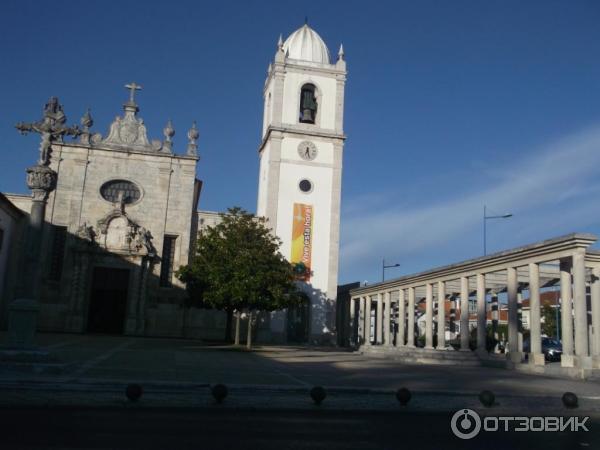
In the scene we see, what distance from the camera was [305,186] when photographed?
151ft

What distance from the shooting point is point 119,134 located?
1730 inches

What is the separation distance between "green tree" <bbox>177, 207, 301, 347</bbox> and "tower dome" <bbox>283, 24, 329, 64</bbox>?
19.5m

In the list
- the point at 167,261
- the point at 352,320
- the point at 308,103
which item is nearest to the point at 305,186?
the point at 308,103

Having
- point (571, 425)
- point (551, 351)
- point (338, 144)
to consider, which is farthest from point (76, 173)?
point (571, 425)

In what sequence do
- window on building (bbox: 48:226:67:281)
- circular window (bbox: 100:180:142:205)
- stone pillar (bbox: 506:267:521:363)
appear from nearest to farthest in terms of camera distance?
stone pillar (bbox: 506:267:521:363) < window on building (bbox: 48:226:67:281) < circular window (bbox: 100:180:142:205)

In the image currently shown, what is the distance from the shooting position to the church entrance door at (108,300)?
4044 centimetres

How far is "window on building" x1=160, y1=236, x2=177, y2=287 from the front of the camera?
41.8m

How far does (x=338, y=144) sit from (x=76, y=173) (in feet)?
63.2

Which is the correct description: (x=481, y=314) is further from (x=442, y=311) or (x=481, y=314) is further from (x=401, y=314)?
(x=401, y=314)

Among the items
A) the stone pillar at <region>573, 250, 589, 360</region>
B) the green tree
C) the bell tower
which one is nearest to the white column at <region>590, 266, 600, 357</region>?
the stone pillar at <region>573, 250, 589, 360</region>

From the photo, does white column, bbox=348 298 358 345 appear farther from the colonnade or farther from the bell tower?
the colonnade

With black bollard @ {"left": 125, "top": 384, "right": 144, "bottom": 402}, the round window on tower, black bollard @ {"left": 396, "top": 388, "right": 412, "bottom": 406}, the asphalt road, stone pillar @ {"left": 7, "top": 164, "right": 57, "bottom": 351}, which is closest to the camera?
the asphalt road

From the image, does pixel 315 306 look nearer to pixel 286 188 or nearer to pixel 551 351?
pixel 286 188

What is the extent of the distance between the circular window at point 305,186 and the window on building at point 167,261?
10151 mm
